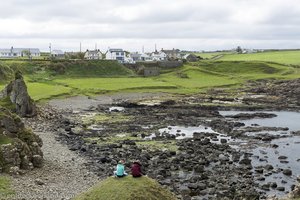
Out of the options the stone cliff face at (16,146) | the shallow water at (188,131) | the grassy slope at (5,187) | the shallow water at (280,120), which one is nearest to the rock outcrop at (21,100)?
the shallow water at (188,131)

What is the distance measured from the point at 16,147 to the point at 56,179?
5.58 meters

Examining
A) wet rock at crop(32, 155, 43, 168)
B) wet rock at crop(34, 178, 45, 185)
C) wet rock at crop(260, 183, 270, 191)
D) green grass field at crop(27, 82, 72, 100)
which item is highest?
green grass field at crop(27, 82, 72, 100)

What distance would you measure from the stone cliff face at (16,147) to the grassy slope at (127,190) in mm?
24527

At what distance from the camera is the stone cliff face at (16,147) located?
141ft

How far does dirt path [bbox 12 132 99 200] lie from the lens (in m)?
37.7

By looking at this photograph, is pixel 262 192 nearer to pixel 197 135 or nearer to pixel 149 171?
pixel 149 171

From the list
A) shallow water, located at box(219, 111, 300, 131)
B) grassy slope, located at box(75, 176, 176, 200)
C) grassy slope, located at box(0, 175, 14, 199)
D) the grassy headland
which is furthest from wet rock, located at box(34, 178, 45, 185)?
the grassy headland

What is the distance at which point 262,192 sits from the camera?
144ft

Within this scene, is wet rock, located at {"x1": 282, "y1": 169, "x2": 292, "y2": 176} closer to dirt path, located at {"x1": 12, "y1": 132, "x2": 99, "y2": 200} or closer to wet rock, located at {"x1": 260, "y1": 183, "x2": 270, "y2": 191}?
wet rock, located at {"x1": 260, "y1": 183, "x2": 270, "y2": 191}

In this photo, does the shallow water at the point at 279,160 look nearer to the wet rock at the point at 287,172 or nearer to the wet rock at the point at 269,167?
the wet rock at the point at 287,172

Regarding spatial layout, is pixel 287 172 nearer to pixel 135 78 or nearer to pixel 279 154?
pixel 279 154

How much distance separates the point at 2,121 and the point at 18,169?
721cm

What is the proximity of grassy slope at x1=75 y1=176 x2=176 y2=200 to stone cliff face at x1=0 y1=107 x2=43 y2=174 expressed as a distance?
80.5 ft

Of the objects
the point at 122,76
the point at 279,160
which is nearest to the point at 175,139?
the point at 279,160
